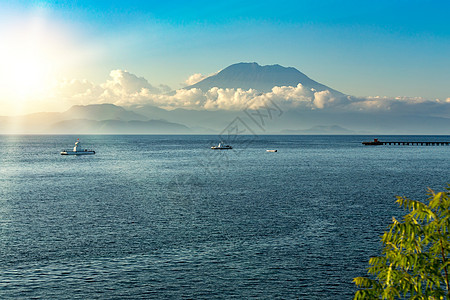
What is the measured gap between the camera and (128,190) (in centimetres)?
8231

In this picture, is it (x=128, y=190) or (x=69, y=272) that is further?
(x=128, y=190)

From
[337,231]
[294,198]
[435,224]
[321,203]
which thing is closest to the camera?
[435,224]

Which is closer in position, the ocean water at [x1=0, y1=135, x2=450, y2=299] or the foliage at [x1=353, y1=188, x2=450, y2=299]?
the foliage at [x1=353, y1=188, x2=450, y2=299]

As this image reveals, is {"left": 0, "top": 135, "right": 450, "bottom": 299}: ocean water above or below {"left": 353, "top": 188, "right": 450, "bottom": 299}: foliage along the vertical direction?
below

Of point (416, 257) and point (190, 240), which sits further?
point (190, 240)

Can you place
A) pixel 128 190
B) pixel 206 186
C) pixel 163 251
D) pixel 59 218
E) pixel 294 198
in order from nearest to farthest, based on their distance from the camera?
pixel 163 251
pixel 59 218
pixel 294 198
pixel 128 190
pixel 206 186

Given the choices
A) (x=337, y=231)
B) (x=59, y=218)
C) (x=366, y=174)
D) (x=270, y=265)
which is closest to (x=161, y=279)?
(x=270, y=265)

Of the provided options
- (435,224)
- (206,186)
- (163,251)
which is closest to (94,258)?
(163,251)

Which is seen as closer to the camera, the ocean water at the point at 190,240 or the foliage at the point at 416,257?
the foliage at the point at 416,257

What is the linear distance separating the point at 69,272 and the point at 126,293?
6.84m

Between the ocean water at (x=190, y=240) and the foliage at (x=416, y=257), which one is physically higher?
the foliage at (x=416, y=257)

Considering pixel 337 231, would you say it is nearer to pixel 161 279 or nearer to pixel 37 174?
pixel 161 279

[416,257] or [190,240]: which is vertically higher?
[416,257]

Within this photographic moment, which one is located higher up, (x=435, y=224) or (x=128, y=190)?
(x=435, y=224)
